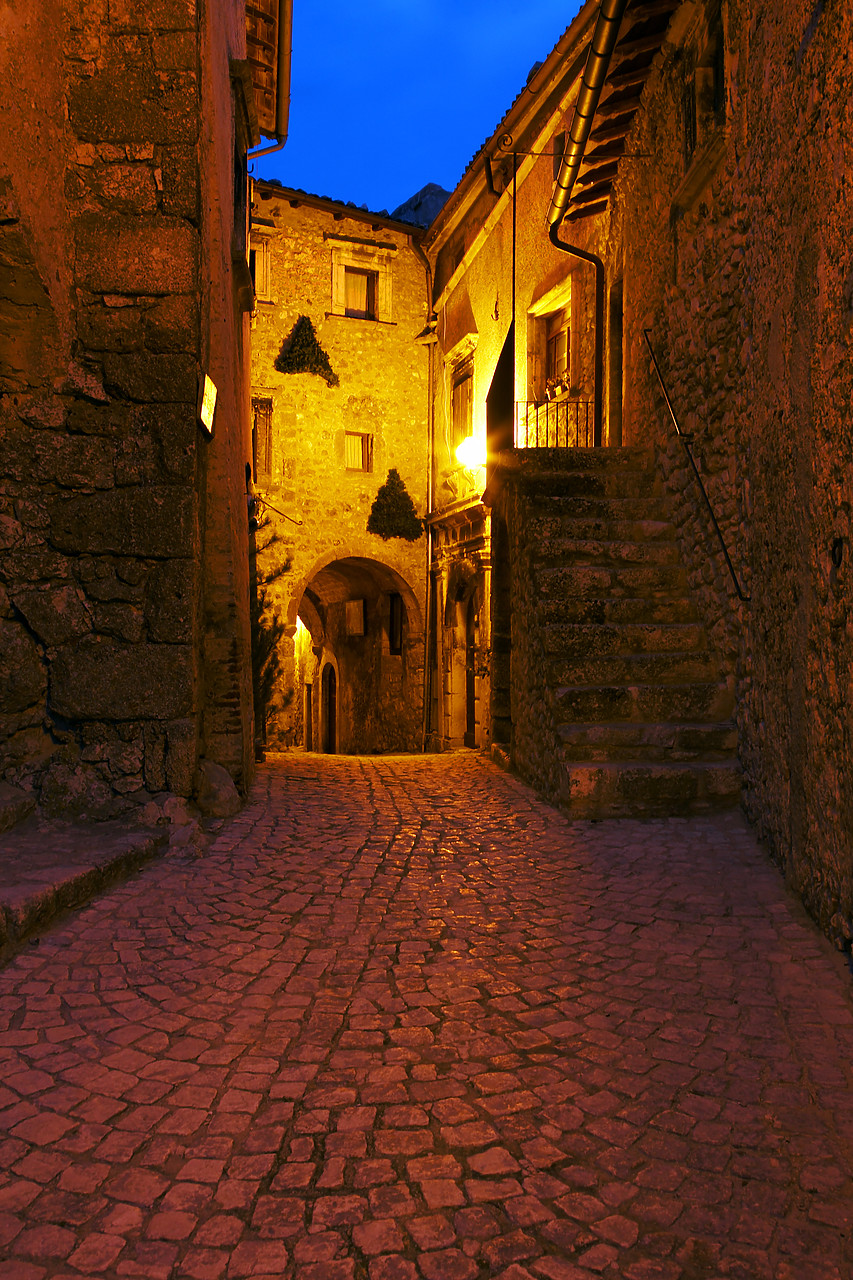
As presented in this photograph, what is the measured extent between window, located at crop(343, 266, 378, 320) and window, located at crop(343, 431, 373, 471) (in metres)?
2.25

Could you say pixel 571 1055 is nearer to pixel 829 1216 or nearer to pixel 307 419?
pixel 829 1216

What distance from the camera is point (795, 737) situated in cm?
357

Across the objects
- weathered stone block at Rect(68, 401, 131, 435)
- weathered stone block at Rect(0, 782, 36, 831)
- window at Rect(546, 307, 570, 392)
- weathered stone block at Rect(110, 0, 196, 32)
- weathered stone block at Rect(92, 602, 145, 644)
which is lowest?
weathered stone block at Rect(0, 782, 36, 831)

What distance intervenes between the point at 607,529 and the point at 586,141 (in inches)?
143

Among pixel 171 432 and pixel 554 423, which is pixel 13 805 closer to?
pixel 171 432

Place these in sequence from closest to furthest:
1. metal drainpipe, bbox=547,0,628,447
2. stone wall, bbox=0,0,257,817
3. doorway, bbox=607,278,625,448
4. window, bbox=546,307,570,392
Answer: stone wall, bbox=0,0,257,817 < metal drainpipe, bbox=547,0,628,447 < doorway, bbox=607,278,625,448 < window, bbox=546,307,570,392

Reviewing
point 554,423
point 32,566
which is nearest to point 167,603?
point 32,566

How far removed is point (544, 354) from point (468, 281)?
11.8ft

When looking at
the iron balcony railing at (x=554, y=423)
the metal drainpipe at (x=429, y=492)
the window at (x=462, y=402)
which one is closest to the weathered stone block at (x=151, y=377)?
the iron balcony railing at (x=554, y=423)

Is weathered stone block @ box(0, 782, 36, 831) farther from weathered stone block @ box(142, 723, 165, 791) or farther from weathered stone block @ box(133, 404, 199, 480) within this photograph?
weathered stone block @ box(133, 404, 199, 480)

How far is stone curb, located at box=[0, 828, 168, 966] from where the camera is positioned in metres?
2.99

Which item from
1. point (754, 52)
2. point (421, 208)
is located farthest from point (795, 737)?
point (421, 208)

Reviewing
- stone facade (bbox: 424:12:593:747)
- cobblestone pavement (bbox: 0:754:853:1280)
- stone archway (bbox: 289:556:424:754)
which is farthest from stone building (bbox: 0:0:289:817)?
stone archway (bbox: 289:556:424:754)

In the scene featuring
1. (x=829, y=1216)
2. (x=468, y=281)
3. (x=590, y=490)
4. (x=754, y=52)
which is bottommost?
(x=829, y=1216)
